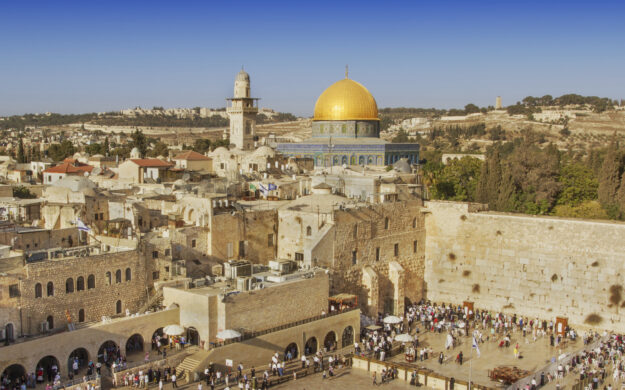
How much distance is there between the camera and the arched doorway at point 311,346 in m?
23.5

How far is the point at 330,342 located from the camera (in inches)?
950

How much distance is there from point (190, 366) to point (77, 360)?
10.2ft

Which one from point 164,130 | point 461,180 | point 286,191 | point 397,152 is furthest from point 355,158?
point 164,130

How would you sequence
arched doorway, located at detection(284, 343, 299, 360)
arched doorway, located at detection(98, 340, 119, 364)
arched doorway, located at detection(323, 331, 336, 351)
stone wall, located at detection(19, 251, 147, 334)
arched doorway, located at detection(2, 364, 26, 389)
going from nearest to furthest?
1. arched doorway, located at detection(2, 364, 26, 389)
2. stone wall, located at detection(19, 251, 147, 334)
3. arched doorway, located at detection(98, 340, 119, 364)
4. arched doorway, located at detection(284, 343, 299, 360)
5. arched doorway, located at detection(323, 331, 336, 351)

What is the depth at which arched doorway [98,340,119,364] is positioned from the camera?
19978mm

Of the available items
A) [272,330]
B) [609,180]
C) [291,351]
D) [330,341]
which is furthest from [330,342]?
[609,180]

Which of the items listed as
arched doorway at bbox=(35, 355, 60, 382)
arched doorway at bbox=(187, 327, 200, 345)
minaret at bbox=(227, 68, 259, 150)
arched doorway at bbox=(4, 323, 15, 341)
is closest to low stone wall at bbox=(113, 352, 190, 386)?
arched doorway at bbox=(187, 327, 200, 345)

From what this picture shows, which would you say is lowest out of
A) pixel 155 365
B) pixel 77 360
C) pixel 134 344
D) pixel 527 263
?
pixel 155 365

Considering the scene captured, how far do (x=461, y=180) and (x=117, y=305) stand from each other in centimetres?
2566

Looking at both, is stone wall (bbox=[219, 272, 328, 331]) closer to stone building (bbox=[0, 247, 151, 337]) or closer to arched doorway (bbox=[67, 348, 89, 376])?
stone building (bbox=[0, 247, 151, 337])

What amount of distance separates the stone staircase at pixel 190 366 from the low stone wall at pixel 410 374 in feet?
17.0

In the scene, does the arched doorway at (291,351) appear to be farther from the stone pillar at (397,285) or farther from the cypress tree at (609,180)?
the cypress tree at (609,180)

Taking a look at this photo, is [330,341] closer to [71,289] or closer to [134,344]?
[134,344]

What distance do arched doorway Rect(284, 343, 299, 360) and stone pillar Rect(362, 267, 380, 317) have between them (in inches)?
221
